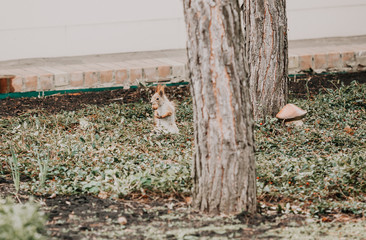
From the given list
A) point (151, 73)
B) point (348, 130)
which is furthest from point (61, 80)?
point (348, 130)

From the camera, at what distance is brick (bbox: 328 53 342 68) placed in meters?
8.16

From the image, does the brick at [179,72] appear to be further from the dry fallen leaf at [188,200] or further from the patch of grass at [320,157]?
the dry fallen leaf at [188,200]

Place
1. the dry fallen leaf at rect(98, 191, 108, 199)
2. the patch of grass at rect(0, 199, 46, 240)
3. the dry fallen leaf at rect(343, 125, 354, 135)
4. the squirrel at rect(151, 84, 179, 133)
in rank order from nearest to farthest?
the patch of grass at rect(0, 199, 46, 240), the dry fallen leaf at rect(98, 191, 108, 199), the squirrel at rect(151, 84, 179, 133), the dry fallen leaf at rect(343, 125, 354, 135)

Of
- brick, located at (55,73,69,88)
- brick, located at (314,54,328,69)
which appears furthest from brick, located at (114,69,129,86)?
brick, located at (314,54,328,69)

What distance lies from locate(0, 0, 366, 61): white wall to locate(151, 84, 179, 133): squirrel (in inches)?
169

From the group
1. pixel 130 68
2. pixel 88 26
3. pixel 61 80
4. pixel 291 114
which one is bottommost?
pixel 291 114

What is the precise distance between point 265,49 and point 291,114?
72 centimetres

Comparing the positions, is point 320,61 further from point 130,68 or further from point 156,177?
point 156,177

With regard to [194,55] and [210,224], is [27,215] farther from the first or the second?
[194,55]

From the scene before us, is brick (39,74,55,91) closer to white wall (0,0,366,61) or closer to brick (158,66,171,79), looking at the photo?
brick (158,66,171,79)

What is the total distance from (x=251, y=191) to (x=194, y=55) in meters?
0.87

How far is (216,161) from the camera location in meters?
3.29

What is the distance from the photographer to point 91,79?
7.53 meters

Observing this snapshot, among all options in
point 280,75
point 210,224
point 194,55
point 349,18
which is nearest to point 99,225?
point 210,224
